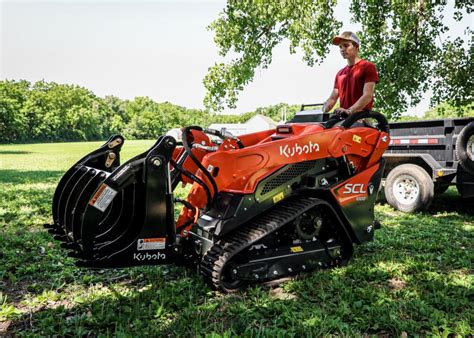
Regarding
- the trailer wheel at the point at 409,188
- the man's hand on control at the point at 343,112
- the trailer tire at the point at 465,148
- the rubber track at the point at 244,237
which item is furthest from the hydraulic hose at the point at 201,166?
the trailer wheel at the point at 409,188

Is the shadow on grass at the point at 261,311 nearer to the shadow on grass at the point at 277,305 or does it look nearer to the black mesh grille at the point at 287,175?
the shadow on grass at the point at 277,305

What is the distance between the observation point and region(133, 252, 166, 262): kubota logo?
3.30 m

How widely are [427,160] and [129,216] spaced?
6.18 metres

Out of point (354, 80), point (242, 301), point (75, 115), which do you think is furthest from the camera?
point (75, 115)

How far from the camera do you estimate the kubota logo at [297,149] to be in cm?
393

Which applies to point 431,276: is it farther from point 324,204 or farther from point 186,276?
point 186,276

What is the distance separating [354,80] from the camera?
5.01m

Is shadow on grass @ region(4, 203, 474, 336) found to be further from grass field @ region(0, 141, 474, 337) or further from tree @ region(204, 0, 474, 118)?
tree @ region(204, 0, 474, 118)

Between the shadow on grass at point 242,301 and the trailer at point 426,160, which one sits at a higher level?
the trailer at point 426,160

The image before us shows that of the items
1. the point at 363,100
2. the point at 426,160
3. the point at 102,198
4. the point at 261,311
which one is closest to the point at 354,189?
the point at 363,100

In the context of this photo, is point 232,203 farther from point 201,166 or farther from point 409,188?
point 409,188

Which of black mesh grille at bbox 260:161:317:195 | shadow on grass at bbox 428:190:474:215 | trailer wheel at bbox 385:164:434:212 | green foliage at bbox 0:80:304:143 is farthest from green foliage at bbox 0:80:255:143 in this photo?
black mesh grille at bbox 260:161:317:195

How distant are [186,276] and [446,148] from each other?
19.3ft

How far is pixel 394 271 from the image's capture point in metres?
4.12
